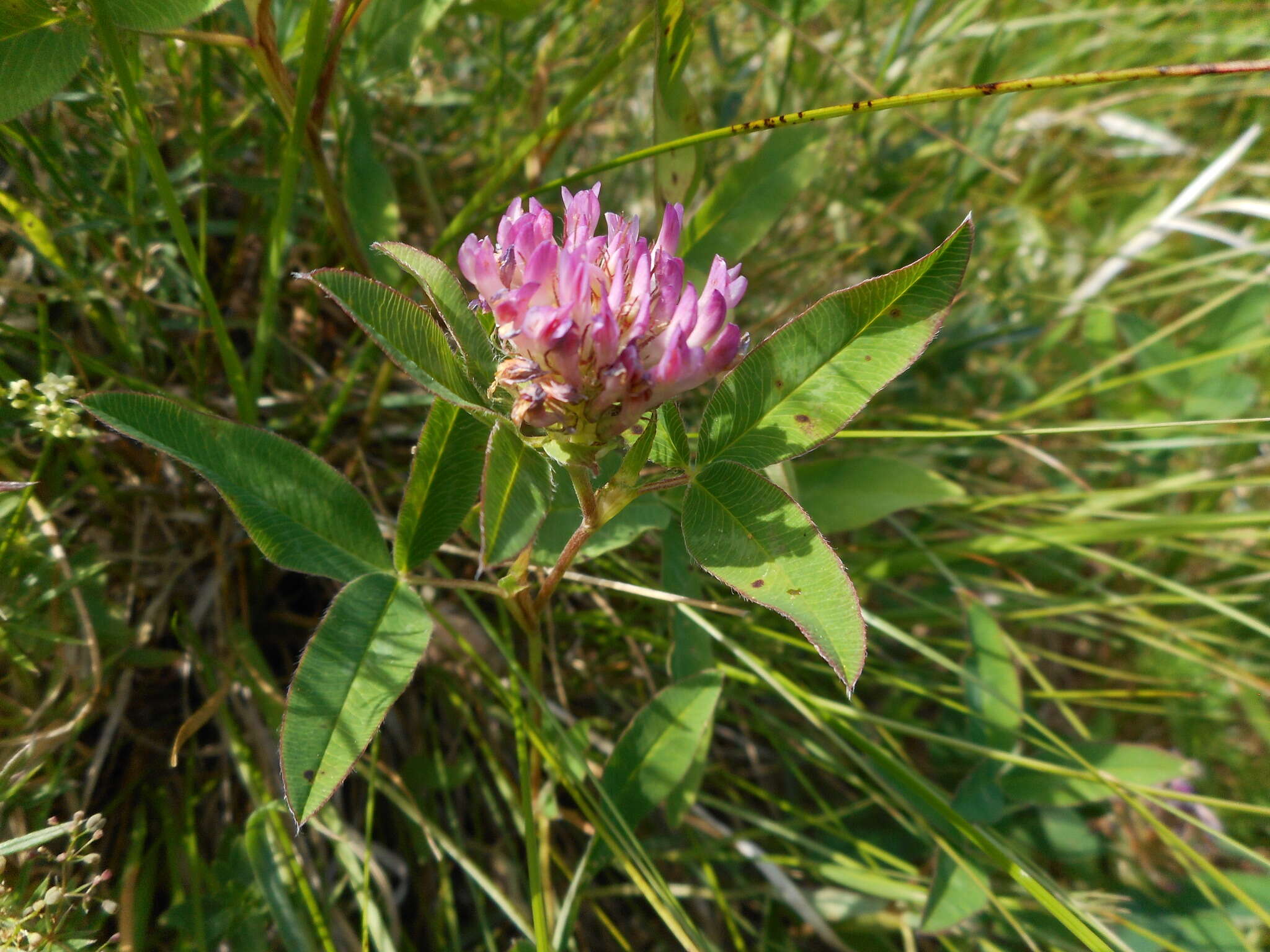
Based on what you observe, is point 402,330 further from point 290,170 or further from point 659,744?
point 659,744

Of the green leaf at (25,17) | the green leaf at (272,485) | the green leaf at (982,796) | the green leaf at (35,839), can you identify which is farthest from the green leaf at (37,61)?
the green leaf at (982,796)

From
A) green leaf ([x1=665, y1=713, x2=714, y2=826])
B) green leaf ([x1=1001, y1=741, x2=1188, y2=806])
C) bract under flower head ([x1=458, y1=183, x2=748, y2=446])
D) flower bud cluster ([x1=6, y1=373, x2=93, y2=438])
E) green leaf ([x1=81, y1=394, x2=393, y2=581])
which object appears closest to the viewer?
bract under flower head ([x1=458, y1=183, x2=748, y2=446])

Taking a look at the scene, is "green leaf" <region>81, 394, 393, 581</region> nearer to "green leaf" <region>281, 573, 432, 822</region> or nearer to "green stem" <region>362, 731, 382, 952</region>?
"green leaf" <region>281, 573, 432, 822</region>

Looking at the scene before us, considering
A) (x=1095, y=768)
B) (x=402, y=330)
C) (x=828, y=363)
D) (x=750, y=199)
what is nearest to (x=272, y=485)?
(x=402, y=330)

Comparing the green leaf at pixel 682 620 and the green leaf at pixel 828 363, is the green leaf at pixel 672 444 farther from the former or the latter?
the green leaf at pixel 682 620

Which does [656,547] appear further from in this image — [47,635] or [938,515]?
[47,635]

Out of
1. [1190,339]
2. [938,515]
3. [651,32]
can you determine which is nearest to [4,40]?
[651,32]

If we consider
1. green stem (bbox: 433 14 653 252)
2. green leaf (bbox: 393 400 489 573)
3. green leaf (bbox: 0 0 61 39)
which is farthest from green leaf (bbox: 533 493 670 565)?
green leaf (bbox: 0 0 61 39)
